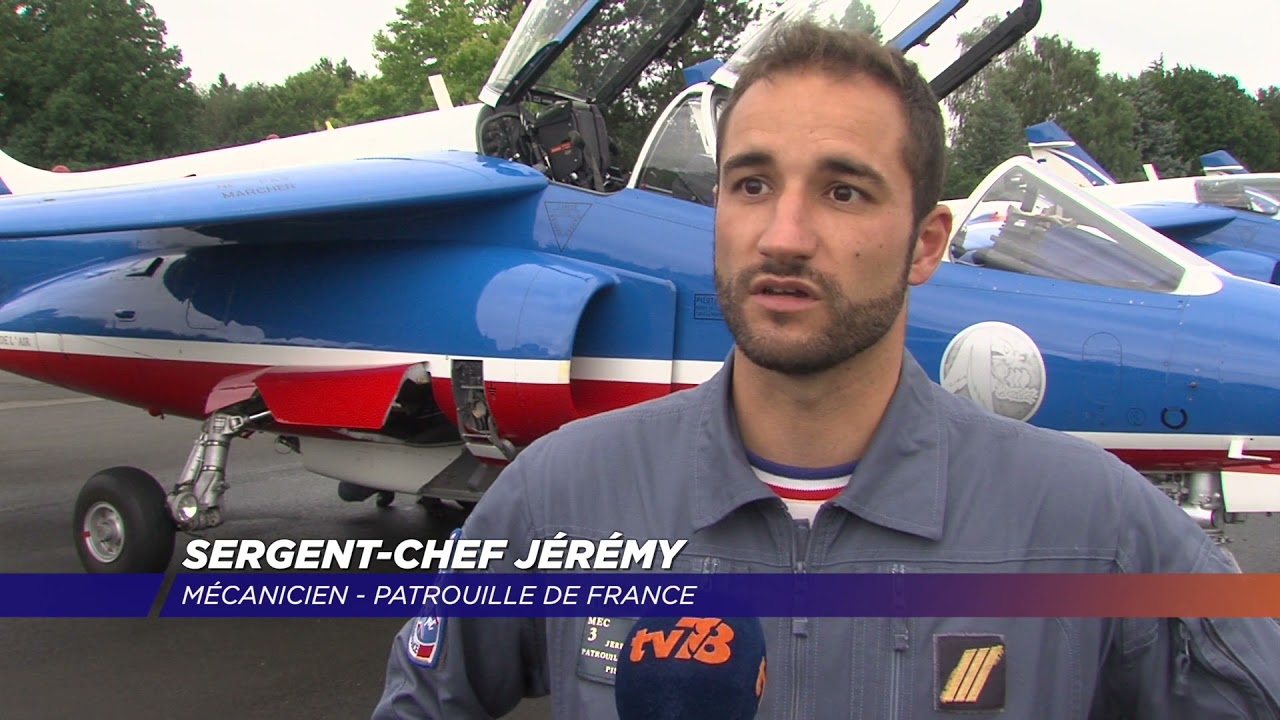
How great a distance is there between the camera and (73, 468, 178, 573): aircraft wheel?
568cm

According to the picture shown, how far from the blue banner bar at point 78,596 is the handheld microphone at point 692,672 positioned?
5.07 metres

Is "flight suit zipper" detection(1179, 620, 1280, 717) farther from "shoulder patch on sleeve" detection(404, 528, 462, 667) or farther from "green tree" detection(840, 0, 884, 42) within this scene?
"green tree" detection(840, 0, 884, 42)

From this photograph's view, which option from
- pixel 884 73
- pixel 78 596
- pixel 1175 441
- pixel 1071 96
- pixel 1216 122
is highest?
pixel 1071 96

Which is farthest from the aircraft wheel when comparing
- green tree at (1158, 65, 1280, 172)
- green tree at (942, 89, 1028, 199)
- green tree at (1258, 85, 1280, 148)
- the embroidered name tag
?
green tree at (1258, 85, 1280, 148)

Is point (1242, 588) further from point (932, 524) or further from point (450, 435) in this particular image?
point (450, 435)

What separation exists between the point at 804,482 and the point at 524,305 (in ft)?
11.4

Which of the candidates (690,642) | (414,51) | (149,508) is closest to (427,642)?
(690,642)

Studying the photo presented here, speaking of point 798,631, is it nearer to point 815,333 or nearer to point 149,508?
point 815,333

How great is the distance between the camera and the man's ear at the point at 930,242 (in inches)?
60.7

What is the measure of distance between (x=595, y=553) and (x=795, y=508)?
1.00 feet

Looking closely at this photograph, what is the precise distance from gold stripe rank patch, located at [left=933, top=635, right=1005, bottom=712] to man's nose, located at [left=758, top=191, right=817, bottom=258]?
570mm

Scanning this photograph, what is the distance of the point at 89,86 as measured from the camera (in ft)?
127

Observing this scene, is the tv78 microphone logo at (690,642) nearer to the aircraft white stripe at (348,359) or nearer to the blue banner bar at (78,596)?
the aircraft white stripe at (348,359)

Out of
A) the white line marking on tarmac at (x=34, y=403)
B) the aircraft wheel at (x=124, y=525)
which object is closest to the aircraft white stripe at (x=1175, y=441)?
the aircraft wheel at (x=124, y=525)
